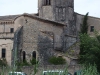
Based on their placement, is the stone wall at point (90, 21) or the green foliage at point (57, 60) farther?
the stone wall at point (90, 21)

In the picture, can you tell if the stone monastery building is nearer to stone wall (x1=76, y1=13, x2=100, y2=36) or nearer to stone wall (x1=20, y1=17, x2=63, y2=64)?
stone wall (x1=20, y1=17, x2=63, y2=64)

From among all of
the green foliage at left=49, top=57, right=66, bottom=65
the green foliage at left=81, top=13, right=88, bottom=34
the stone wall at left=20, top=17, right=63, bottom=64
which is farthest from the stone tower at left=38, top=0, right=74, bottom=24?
the green foliage at left=49, top=57, right=66, bottom=65

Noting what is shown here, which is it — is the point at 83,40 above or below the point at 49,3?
below

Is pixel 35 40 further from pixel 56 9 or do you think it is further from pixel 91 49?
pixel 91 49

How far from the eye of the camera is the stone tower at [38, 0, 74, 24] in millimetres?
61006

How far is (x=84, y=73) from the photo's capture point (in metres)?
8.33

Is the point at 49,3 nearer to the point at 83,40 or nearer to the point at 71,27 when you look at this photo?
the point at 71,27

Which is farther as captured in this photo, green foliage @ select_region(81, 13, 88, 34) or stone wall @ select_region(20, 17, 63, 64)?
green foliage @ select_region(81, 13, 88, 34)

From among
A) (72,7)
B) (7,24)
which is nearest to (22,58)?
(7,24)

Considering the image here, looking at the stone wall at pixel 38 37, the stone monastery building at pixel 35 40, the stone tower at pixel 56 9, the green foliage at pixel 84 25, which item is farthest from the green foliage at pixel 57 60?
the stone tower at pixel 56 9

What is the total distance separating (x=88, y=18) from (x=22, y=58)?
1753cm

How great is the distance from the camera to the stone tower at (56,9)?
6101 centimetres

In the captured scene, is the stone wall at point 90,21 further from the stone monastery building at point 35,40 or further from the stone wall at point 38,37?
the stone wall at point 38,37

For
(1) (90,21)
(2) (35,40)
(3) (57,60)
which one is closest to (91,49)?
(3) (57,60)
